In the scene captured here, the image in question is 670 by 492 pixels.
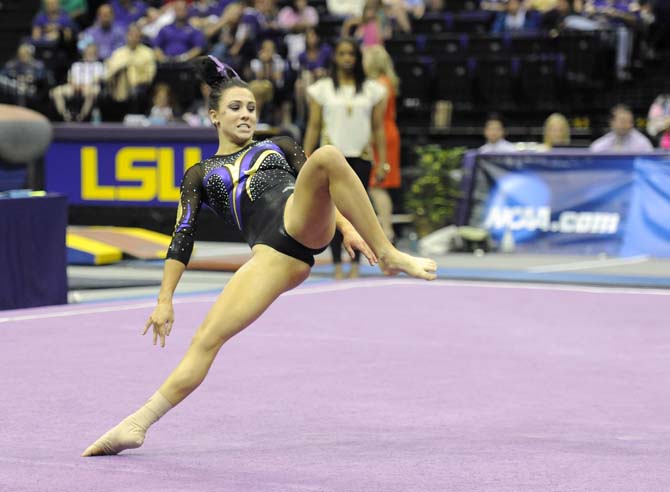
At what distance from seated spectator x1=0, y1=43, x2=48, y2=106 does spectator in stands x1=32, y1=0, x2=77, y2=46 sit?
96 cm

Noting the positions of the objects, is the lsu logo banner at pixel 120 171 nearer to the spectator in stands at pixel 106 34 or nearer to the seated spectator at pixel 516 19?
the spectator in stands at pixel 106 34

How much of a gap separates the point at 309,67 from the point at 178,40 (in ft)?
8.98

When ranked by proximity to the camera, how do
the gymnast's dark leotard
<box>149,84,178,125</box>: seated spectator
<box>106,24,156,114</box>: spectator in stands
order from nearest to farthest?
1. the gymnast's dark leotard
2. <box>149,84,178,125</box>: seated spectator
3. <box>106,24,156,114</box>: spectator in stands

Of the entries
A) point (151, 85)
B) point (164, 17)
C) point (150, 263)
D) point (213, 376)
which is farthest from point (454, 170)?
point (213, 376)

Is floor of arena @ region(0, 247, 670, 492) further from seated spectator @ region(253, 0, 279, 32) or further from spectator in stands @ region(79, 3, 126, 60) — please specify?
spectator in stands @ region(79, 3, 126, 60)

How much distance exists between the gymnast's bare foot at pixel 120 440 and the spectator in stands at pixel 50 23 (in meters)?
14.5

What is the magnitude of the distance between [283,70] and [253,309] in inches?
440

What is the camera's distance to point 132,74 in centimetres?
1673

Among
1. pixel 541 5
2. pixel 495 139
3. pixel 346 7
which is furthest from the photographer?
pixel 346 7

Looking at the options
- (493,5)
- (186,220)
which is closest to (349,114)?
(186,220)

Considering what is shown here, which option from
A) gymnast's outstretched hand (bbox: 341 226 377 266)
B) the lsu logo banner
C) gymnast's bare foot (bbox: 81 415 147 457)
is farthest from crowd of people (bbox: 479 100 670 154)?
gymnast's bare foot (bbox: 81 415 147 457)

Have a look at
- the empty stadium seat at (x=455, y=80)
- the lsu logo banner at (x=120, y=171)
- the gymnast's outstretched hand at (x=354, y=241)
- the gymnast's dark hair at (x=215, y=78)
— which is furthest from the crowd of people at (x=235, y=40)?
the gymnast's outstretched hand at (x=354, y=241)

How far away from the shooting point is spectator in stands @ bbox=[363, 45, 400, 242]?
1125cm

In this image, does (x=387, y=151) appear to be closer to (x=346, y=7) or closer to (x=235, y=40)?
(x=235, y=40)
